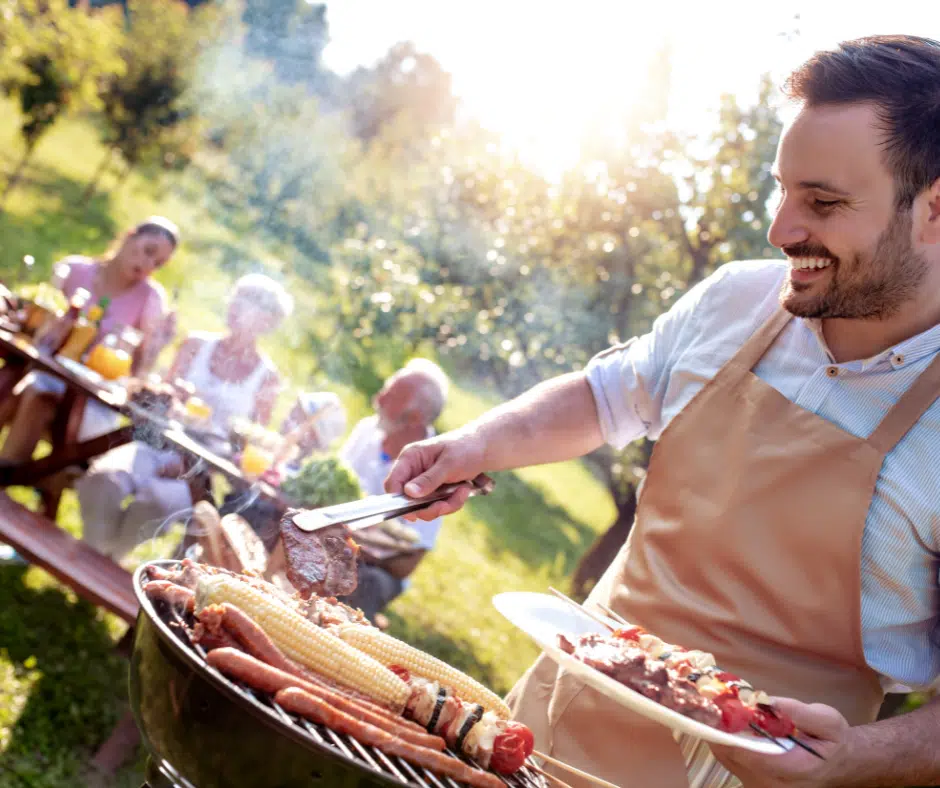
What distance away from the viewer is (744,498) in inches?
86.9

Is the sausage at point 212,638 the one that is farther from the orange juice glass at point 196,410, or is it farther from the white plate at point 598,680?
the orange juice glass at point 196,410

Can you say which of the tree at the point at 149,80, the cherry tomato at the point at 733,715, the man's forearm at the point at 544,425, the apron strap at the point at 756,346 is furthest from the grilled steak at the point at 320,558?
the tree at the point at 149,80

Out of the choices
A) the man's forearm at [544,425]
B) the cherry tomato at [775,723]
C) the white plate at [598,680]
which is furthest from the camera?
the man's forearm at [544,425]

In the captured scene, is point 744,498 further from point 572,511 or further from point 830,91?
point 572,511

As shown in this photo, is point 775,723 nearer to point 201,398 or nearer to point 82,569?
point 82,569

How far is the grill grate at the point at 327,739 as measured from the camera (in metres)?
1.47

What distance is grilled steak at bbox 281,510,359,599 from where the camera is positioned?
1.91m

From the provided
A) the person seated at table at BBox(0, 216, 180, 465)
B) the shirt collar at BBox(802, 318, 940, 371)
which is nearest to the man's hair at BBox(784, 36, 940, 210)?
the shirt collar at BBox(802, 318, 940, 371)

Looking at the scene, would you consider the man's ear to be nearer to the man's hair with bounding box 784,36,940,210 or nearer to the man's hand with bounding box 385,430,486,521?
the man's hair with bounding box 784,36,940,210

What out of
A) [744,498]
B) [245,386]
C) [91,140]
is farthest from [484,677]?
[91,140]

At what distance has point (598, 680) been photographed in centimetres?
166

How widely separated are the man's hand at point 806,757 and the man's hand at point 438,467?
86cm

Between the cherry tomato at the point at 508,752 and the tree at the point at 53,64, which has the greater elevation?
the tree at the point at 53,64

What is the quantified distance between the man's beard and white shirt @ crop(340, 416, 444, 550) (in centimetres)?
391
